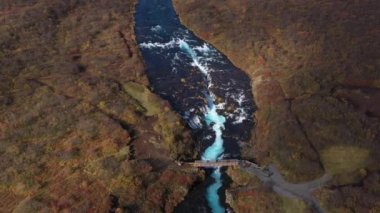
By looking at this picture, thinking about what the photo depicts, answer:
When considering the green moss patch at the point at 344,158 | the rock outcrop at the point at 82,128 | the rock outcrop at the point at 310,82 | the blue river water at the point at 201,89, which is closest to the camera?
the rock outcrop at the point at 82,128

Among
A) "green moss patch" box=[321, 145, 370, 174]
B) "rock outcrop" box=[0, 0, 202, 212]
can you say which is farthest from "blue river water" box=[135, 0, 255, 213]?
"green moss patch" box=[321, 145, 370, 174]

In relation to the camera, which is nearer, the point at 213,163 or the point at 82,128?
the point at 213,163

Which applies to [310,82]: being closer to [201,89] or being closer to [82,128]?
[201,89]

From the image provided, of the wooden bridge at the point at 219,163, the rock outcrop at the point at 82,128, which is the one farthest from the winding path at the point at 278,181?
the rock outcrop at the point at 82,128

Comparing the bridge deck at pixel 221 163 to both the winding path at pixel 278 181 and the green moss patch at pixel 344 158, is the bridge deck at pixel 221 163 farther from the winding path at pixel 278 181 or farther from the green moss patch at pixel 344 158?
the green moss patch at pixel 344 158

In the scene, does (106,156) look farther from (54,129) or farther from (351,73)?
(351,73)

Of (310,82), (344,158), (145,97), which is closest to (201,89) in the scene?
(145,97)
